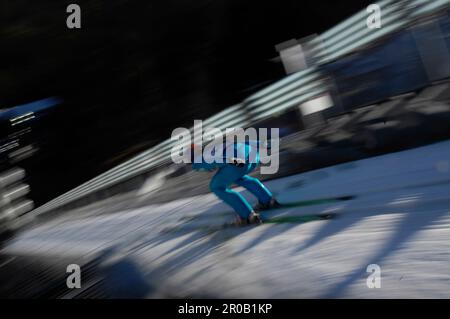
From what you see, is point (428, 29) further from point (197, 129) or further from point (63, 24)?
point (63, 24)

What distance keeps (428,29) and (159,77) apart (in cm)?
551

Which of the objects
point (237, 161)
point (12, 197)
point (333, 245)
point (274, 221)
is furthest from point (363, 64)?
point (12, 197)

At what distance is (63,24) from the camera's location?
763 cm

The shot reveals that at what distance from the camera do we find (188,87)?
7.68 metres

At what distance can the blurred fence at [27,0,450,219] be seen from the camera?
364cm

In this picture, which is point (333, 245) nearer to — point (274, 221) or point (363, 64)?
point (274, 221)

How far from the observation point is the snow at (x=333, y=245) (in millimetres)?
1935

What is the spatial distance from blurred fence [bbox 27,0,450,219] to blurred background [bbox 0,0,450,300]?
12 mm

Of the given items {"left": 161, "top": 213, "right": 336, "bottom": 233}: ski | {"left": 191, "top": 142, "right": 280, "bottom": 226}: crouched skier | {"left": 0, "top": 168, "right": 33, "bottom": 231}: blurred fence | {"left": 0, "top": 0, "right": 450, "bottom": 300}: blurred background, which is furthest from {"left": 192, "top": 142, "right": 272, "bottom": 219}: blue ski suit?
{"left": 0, "top": 168, "right": 33, "bottom": 231}: blurred fence

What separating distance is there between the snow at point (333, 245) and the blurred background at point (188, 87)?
0.53 meters

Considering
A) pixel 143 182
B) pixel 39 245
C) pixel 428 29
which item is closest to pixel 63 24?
pixel 143 182

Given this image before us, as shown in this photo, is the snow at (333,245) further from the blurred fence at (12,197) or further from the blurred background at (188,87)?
the blurred fence at (12,197)

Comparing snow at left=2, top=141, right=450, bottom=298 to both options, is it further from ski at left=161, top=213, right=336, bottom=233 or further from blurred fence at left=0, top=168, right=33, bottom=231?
Result: blurred fence at left=0, top=168, right=33, bottom=231

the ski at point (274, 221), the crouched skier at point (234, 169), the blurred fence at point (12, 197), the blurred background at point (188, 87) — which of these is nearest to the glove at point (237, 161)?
the crouched skier at point (234, 169)
